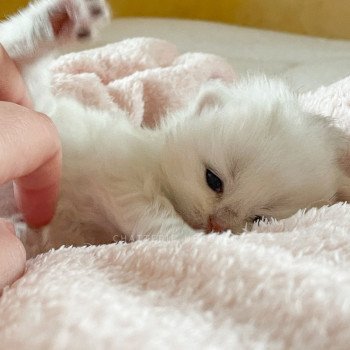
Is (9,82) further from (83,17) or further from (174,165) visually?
(174,165)

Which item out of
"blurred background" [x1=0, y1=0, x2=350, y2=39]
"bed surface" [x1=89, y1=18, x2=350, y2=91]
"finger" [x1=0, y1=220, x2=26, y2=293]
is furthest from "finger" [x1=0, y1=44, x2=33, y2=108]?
"blurred background" [x1=0, y1=0, x2=350, y2=39]

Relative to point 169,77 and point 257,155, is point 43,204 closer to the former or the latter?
point 257,155

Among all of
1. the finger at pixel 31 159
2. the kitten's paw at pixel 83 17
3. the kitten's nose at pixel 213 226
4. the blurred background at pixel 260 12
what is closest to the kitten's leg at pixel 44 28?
the kitten's paw at pixel 83 17

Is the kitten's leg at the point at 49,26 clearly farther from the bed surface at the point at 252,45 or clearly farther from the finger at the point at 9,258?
the bed surface at the point at 252,45

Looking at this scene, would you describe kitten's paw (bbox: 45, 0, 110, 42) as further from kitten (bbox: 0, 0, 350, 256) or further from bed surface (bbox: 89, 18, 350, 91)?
bed surface (bbox: 89, 18, 350, 91)

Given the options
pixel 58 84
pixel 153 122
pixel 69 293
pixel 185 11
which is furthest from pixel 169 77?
pixel 185 11
